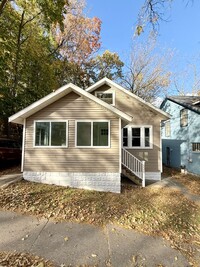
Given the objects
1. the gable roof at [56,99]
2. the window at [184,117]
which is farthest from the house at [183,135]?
the gable roof at [56,99]

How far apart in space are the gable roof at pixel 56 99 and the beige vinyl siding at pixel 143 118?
146 inches

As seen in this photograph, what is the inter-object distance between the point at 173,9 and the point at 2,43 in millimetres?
13208

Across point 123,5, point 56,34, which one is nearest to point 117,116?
point 123,5

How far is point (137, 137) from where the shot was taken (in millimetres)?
12070

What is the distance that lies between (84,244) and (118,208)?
2429 mm

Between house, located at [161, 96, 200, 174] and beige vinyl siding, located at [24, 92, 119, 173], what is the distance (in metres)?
7.86

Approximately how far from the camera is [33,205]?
20.7 ft

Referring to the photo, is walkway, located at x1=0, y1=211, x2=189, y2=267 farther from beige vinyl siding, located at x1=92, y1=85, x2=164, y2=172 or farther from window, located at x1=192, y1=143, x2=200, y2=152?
window, located at x1=192, y1=143, x2=200, y2=152

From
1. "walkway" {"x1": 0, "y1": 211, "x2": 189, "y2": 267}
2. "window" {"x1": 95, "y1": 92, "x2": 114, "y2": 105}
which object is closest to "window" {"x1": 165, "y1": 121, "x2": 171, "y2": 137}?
"window" {"x1": 95, "y1": 92, "x2": 114, "y2": 105}

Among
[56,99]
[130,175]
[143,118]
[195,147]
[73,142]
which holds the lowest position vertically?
[130,175]

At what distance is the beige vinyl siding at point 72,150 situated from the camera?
8.78 metres

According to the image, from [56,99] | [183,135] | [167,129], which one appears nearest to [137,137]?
[183,135]

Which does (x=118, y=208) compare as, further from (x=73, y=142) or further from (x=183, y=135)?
(x=183, y=135)

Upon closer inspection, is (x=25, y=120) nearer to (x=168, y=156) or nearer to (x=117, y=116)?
(x=117, y=116)
